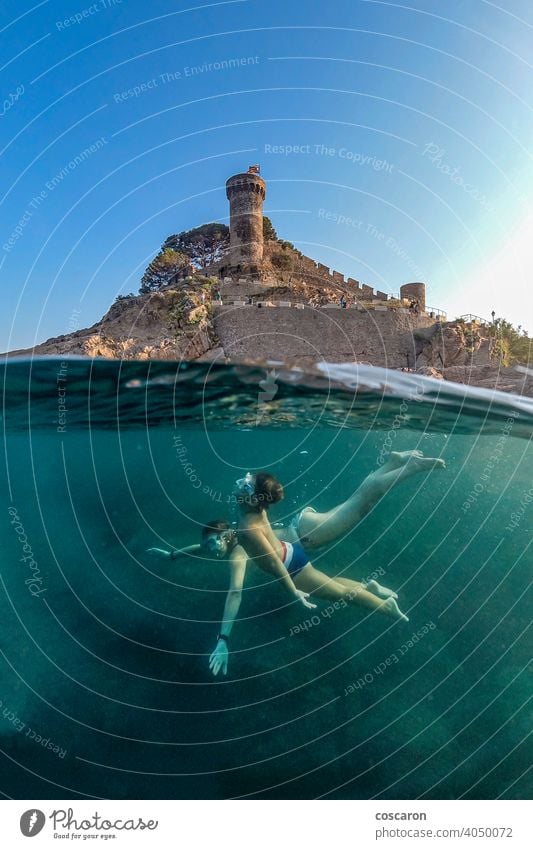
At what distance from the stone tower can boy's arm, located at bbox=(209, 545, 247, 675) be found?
118ft

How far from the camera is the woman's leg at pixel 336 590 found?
7.84 meters

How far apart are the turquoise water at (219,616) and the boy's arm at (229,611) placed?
5.33 feet

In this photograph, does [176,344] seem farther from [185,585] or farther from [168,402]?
[185,585]

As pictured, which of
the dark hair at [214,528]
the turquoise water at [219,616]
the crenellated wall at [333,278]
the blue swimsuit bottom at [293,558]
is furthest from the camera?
the crenellated wall at [333,278]

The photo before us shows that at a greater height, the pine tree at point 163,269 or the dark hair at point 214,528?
the pine tree at point 163,269

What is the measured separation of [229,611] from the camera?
22.7 feet

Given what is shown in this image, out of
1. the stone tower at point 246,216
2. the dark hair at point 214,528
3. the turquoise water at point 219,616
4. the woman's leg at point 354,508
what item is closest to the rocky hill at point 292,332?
the turquoise water at point 219,616

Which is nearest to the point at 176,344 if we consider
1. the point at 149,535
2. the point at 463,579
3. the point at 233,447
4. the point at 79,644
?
the point at 233,447

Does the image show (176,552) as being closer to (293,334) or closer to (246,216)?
(293,334)

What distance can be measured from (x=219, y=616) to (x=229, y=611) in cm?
443

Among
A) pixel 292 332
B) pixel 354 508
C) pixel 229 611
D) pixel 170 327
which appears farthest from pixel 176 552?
pixel 170 327

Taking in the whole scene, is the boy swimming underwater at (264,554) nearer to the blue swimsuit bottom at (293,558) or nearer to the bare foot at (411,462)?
the blue swimsuit bottom at (293,558)

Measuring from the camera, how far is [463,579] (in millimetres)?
17078

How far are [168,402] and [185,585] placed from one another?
17.7 feet
